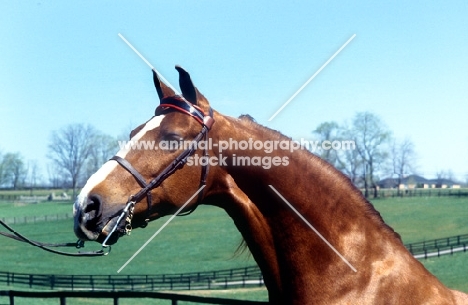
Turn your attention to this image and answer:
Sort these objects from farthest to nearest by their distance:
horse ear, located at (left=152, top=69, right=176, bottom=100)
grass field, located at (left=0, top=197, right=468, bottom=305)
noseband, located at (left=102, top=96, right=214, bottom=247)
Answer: grass field, located at (left=0, top=197, right=468, bottom=305)
horse ear, located at (left=152, top=69, right=176, bottom=100)
noseband, located at (left=102, top=96, right=214, bottom=247)

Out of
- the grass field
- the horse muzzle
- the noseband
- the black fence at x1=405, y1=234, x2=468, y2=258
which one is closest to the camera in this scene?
the horse muzzle

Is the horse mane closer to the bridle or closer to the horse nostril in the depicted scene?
the bridle

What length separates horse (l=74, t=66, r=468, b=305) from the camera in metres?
2.79

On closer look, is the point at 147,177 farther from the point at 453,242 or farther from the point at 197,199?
the point at 453,242

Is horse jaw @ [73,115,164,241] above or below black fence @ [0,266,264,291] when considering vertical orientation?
above

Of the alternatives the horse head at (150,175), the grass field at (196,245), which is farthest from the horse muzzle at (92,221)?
the grass field at (196,245)

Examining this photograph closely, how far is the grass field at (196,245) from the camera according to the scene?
34062 millimetres

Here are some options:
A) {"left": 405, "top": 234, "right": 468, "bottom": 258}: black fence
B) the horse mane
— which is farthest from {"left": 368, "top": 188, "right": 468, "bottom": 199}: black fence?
the horse mane

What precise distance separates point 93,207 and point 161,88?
87 centimetres

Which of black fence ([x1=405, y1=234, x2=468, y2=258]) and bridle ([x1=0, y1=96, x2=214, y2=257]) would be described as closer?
bridle ([x1=0, y1=96, x2=214, y2=257])

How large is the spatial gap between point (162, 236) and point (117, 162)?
4716 centimetres

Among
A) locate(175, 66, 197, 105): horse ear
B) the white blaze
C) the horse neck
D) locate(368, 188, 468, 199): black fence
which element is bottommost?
locate(368, 188, 468, 199): black fence

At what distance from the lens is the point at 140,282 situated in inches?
1171

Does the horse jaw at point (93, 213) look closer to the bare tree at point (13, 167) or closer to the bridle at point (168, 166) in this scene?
the bridle at point (168, 166)
